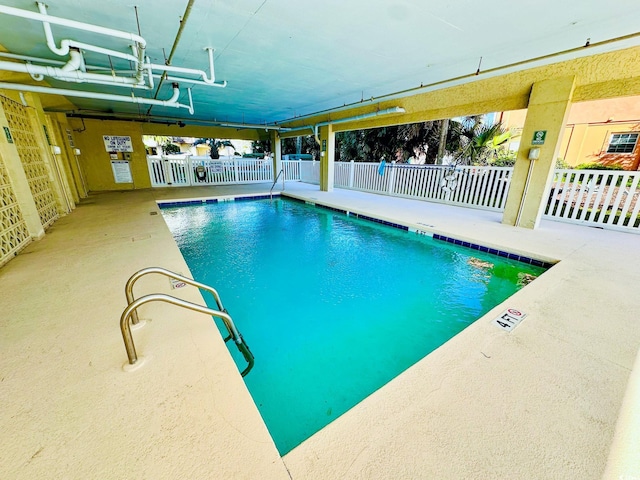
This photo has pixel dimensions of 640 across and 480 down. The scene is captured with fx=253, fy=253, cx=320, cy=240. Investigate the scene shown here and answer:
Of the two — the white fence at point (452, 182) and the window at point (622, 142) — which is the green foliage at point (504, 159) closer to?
the white fence at point (452, 182)

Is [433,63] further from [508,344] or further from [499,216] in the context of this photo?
[508,344]

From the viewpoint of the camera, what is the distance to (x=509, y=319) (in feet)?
6.31

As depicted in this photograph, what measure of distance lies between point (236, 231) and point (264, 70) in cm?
293

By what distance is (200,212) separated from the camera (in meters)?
6.70

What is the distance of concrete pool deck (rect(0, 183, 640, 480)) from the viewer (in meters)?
0.97

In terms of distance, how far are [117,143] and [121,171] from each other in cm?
93

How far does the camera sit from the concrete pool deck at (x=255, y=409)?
0.97 meters

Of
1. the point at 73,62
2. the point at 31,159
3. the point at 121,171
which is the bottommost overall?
the point at 121,171

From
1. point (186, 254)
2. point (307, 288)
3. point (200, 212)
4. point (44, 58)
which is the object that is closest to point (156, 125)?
point (200, 212)

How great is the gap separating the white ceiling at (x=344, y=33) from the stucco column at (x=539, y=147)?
541 millimetres

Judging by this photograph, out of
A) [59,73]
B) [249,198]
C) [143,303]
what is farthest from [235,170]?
[143,303]

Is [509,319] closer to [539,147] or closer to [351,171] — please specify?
[539,147]

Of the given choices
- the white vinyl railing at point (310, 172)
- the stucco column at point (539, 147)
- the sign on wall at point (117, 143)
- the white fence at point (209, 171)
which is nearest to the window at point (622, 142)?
the stucco column at point (539, 147)

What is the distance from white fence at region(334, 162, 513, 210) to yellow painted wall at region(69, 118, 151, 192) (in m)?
7.32
